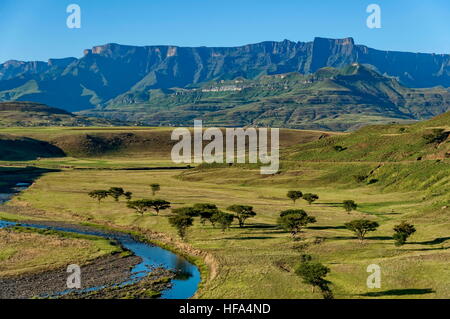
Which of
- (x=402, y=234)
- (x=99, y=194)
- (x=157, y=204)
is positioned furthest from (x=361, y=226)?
(x=99, y=194)

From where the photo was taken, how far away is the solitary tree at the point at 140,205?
381 ft

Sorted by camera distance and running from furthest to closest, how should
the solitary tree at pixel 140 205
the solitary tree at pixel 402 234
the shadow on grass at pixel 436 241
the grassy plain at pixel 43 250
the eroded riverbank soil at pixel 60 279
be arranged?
the solitary tree at pixel 140 205, the shadow on grass at pixel 436 241, the solitary tree at pixel 402 234, the grassy plain at pixel 43 250, the eroded riverbank soil at pixel 60 279

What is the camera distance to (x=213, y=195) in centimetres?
15375

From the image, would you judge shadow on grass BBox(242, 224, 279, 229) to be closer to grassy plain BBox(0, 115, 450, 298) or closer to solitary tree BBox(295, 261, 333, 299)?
grassy plain BBox(0, 115, 450, 298)

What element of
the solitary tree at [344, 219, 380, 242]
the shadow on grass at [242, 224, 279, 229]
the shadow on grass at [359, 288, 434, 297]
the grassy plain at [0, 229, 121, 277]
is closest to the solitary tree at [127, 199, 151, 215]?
the grassy plain at [0, 229, 121, 277]

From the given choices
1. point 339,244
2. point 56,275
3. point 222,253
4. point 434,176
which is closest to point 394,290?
point 339,244

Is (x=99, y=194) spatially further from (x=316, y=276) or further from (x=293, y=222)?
(x=316, y=276)

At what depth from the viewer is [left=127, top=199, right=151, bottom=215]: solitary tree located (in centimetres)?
11618

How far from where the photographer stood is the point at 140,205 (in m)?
117

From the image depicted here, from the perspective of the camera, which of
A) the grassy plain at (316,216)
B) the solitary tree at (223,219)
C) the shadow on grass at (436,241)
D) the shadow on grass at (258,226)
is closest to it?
the grassy plain at (316,216)

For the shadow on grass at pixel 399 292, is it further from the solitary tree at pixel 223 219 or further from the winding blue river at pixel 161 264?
the solitary tree at pixel 223 219

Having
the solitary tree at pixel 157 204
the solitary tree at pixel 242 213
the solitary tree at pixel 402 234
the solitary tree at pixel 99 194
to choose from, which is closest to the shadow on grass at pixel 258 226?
the solitary tree at pixel 242 213

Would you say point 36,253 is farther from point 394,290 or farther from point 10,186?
point 10,186

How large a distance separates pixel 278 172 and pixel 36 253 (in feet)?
417
